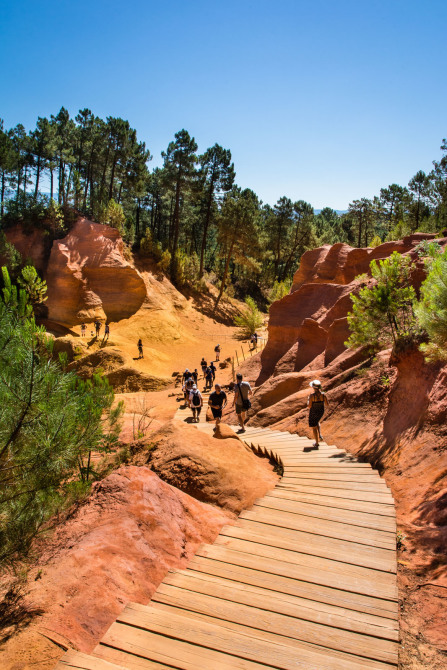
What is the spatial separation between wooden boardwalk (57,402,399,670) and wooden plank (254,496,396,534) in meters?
0.01

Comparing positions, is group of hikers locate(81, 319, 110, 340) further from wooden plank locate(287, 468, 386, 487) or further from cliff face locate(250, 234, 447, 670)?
wooden plank locate(287, 468, 386, 487)

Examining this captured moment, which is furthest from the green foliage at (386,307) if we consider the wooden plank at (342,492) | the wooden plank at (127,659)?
the wooden plank at (127,659)

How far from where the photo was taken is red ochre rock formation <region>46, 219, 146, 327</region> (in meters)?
31.7

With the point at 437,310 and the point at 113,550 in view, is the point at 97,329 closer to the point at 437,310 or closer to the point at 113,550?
the point at 437,310

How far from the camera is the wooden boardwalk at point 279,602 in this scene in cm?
243

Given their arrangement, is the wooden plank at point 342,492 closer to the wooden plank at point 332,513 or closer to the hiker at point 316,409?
the wooden plank at point 332,513

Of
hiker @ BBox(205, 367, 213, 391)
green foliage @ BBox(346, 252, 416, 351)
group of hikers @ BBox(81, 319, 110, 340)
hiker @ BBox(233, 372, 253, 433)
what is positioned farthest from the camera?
group of hikers @ BBox(81, 319, 110, 340)

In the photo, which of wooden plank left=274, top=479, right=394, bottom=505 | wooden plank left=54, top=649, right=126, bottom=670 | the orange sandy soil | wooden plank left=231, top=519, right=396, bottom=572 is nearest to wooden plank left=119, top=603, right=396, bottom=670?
wooden plank left=54, top=649, right=126, bottom=670

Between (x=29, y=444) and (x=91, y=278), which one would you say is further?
(x=91, y=278)

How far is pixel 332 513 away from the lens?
14.9 feet

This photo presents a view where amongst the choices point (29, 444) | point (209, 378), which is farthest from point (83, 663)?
point (209, 378)

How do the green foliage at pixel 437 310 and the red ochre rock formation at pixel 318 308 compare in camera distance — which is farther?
the red ochre rock formation at pixel 318 308

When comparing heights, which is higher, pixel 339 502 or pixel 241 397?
pixel 241 397

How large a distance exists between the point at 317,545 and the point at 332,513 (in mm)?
773
